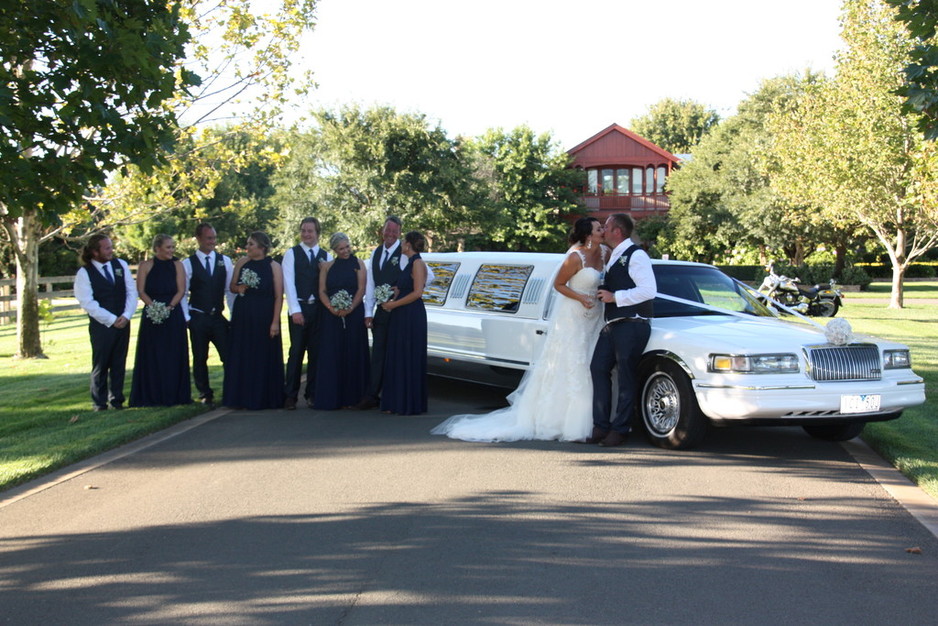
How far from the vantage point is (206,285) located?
10609 mm

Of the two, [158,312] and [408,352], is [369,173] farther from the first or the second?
[408,352]

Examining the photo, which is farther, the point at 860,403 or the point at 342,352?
the point at 342,352

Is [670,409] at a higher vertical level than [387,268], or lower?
lower

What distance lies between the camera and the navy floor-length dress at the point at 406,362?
1006cm

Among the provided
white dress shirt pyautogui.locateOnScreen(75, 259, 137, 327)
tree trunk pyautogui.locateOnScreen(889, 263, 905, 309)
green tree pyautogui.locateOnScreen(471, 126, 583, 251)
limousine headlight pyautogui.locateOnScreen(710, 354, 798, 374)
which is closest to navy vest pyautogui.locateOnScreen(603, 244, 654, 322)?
limousine headlight pyautogui.locateOnScreen(710, 354, 798, 374)

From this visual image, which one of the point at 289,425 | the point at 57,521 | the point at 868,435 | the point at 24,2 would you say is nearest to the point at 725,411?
the point at 868,435

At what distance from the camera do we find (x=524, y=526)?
5.78 meters

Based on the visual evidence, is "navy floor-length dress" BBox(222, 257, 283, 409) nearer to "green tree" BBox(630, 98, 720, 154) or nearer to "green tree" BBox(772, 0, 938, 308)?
"green tree" BBox(772, 0, 938, 308)

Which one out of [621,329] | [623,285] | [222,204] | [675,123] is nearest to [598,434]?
[621,329]

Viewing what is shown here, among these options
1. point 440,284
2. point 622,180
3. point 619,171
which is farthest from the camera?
point 622,180

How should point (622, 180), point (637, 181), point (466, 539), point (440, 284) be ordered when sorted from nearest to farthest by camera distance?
point (466, 539), point (440, 284), point (622, 180), point (637, 181)

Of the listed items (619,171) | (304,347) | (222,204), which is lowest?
(304,347)

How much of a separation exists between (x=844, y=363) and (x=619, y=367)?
1.91 m

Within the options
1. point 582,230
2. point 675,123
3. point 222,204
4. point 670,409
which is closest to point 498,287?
point 582,230
